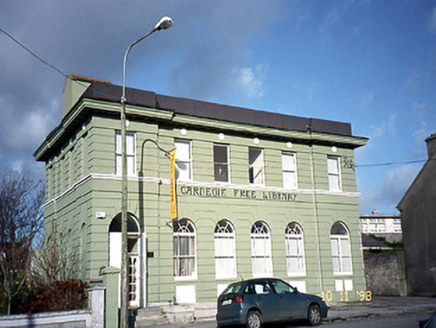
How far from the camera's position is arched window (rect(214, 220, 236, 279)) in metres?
23.0

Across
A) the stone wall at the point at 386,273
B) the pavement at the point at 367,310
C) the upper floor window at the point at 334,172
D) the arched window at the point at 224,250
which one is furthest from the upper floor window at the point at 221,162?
the stone wall at the point at 386,273

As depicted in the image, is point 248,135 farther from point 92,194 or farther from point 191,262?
point 92,194

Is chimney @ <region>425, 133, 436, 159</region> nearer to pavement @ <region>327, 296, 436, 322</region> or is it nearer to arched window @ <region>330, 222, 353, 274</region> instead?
arched window @ <region>330, 222, 353, 274</region>

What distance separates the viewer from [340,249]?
26.8 metres

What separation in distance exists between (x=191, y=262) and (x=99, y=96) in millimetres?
8086

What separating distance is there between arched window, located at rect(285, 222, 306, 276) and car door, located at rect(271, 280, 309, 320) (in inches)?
305

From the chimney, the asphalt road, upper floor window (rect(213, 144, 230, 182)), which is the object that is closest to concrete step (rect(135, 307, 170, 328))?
the asphalt road

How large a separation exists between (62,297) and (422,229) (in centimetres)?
2183

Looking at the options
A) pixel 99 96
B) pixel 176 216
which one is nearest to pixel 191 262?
pixel 176 216

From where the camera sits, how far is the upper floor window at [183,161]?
22953mm

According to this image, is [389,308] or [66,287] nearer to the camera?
[66,287]

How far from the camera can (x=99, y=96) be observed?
68.8 feet

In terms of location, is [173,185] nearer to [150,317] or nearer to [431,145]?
[150,317]
